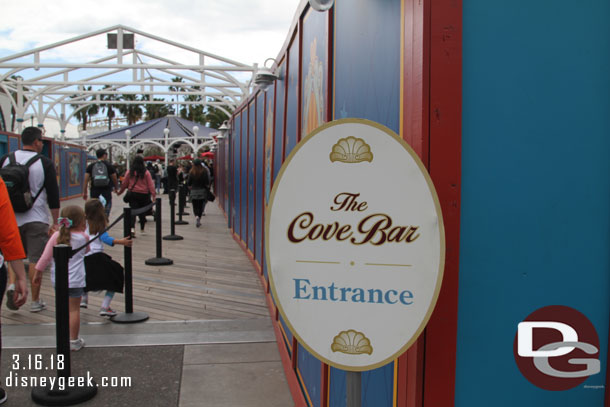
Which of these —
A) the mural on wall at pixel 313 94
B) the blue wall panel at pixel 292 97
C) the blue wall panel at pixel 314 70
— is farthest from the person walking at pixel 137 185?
the mural on wall at pixel 313 94

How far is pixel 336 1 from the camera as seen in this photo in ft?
10.3

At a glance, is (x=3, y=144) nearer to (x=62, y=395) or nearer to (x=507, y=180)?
(x=62, y=395)

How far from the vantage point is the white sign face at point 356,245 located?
5.50 ft

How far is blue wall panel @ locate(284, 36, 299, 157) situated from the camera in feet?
14.7

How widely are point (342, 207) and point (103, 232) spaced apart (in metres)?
3.78

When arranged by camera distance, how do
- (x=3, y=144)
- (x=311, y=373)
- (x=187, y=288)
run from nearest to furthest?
(x=311, y=373), (x=187, y=288), (x=3, y=144)

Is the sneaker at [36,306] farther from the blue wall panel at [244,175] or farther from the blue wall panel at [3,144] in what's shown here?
the blue wall panel at [3,144]

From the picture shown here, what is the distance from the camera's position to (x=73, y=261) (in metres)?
4.78

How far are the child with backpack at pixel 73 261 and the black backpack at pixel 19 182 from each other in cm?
A: 93

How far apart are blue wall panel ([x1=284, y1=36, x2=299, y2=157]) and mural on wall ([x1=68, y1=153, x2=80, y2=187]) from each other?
69.5ft

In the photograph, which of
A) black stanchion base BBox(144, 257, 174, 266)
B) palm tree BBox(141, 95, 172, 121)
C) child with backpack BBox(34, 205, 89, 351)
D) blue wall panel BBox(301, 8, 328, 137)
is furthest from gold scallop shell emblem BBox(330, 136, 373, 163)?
palm tree BBox(141, 95, 172, 121)

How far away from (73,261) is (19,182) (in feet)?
4.30

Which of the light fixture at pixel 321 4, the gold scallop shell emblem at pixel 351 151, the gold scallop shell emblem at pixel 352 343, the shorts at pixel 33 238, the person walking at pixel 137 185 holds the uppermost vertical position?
the light fixture at pixel 321 4

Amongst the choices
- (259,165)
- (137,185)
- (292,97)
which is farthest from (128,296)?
(137,185)
